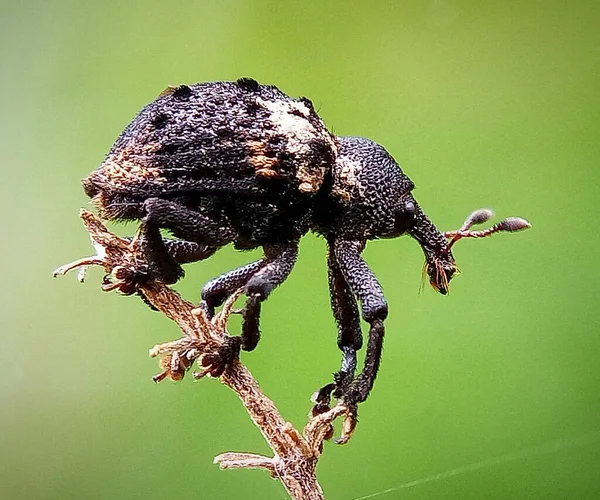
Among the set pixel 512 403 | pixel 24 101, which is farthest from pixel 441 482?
pixel 24 101

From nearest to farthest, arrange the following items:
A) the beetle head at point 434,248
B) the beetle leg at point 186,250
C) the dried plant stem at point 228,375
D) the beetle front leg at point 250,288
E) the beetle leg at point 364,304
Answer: the dried plant stem at point 228,375 → the beetle front leg at point 250,288 → the beetle leg at point 364,304 → the beetle leg at point 186,250 → the beetle head at point 434,248

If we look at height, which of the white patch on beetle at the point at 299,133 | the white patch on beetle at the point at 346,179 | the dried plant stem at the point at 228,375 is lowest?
the dried plant stem at the point at 228,375

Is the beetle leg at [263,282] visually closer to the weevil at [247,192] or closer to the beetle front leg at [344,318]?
the weevil at [247,192]

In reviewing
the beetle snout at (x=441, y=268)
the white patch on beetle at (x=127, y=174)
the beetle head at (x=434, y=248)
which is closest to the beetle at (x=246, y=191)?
the white patch on beetle at (x=127, y=174)

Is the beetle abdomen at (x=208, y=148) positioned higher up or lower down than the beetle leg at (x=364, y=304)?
higher up

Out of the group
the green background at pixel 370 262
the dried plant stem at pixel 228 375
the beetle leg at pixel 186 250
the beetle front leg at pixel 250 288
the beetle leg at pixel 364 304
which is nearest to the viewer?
the dried plant stem at pixel 228 375

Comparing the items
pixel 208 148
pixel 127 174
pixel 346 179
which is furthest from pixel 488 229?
pixel 127 174

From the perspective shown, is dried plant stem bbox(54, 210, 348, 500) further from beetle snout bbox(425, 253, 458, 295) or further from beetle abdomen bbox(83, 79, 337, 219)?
beetle snout bbox(425, 253, 458, 295)
